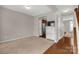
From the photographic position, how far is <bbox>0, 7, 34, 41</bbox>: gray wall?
5.30ft

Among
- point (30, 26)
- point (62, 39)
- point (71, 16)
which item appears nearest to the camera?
point (71, 16)

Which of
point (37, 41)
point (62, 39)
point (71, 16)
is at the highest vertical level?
point (71, 16)

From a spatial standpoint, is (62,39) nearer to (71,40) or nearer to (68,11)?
(71,40)

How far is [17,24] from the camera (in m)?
1.93

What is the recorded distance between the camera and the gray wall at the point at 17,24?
162cm
